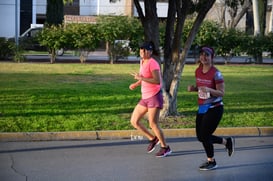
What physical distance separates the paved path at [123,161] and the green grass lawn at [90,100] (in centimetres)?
108

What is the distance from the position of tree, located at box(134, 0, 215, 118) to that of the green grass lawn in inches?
20.3

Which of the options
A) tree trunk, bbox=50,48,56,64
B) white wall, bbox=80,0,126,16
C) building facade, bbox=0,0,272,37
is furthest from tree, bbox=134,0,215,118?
white wall, bbox=80,0,126,16

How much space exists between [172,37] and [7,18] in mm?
34057

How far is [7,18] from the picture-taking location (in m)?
44.2

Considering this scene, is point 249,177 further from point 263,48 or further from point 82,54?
point 263,48

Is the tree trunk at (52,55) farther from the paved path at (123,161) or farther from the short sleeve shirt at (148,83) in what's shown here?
the short sleeve shirt at (148,83)

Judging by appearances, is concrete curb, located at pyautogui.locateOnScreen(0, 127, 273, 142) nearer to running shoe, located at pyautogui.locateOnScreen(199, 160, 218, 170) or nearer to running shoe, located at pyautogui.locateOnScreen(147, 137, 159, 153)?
running shoe, located at pyautogui.locateOnScreen(147, 137, 159, 153)

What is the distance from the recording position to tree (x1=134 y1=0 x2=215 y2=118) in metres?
11.9

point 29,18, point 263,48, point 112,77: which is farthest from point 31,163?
point 29,18

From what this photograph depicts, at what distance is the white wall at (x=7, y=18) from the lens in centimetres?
4239

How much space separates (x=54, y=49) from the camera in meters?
26.5

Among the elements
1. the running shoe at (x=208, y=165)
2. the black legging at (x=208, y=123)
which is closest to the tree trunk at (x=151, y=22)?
the black legging at (x=208, y=123)

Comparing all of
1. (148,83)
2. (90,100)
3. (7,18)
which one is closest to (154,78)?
(148,83)

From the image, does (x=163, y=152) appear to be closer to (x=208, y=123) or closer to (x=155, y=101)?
(x=155, y=101)
